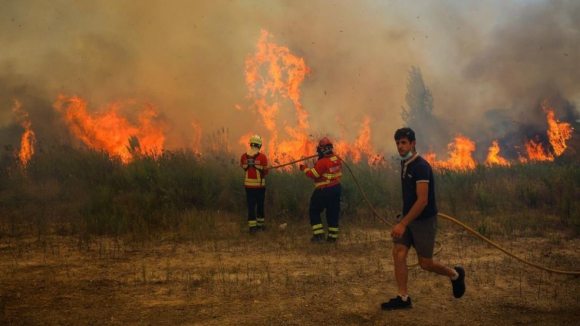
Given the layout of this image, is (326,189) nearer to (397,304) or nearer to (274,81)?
(397,304)

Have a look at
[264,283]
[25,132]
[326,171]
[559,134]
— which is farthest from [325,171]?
[559,134]

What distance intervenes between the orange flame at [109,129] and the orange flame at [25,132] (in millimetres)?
1226

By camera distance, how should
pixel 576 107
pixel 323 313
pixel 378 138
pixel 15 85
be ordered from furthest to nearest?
pixel 378 138 → pixel 576 107 → pixel 15 85 → pixel 323 313

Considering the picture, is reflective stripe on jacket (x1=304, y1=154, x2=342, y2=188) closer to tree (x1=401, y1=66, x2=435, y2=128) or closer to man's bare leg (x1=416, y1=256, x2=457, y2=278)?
man's bare leg (x1=416, y1=256, x2=457, y2=278)

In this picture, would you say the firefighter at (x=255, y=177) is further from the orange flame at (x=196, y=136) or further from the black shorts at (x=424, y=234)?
the orange flame at (x=196, y=136)

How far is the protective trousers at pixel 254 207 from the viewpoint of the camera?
8125 mm

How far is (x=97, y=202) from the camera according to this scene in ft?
29.4

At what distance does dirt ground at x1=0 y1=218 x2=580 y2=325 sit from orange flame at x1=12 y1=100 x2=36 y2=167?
803 cm

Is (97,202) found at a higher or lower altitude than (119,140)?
lower

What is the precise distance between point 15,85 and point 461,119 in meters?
22.5

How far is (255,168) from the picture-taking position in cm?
820

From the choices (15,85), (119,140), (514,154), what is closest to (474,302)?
(119,140)

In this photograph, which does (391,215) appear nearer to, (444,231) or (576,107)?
(444,231)

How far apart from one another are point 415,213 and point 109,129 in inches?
536
